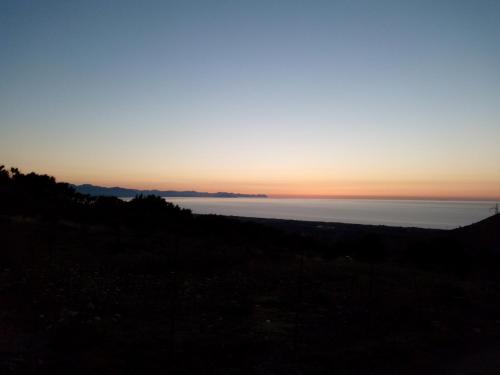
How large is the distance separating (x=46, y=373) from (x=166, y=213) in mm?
23123

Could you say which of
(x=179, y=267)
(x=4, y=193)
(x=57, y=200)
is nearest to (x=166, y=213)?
(x=57, y=200)

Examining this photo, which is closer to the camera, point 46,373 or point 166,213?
point 46,373

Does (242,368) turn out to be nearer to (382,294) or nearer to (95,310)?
(95,310)

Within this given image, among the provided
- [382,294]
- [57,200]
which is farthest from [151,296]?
[57,200]

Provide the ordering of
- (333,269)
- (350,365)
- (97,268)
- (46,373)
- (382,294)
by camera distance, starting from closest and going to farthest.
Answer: (46,373), (350,365), (382,294), (97,268), (333,269)

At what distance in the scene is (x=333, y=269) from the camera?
14891 mm

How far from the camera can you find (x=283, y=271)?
13789 millimetres

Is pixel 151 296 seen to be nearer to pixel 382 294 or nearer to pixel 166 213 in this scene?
pixel 382 294

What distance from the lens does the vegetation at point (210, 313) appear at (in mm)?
5898

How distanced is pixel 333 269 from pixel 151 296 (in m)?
7.64

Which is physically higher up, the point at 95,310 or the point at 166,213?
the point at 166,213

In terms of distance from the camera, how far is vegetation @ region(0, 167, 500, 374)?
5.90 m

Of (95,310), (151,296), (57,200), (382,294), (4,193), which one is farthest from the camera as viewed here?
(57,200)

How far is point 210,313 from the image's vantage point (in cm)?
837
